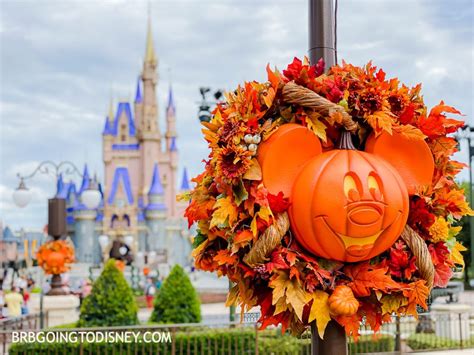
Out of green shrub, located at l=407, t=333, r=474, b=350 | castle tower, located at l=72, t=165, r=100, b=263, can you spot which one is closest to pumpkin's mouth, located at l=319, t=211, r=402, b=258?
green shrub, located at l=407, t=333, r=474, b=350

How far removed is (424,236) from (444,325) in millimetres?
9287

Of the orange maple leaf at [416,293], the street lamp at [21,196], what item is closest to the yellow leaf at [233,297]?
the orange maple leaf at [416,293]

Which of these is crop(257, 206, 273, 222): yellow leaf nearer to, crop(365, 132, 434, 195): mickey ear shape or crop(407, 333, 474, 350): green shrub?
crop(365, 132, 434, 195): mickey ear shape

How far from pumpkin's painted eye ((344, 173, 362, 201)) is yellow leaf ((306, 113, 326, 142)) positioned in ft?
0.79

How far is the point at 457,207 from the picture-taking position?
301cm

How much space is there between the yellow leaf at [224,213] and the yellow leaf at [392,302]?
81cm

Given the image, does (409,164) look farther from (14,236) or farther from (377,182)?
(14,236)

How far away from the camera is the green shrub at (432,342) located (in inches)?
410

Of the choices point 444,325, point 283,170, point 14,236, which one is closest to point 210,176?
point 283,170

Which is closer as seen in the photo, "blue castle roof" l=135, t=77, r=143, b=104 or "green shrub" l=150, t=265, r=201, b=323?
"green shrub" l=150, t=265, r=201, b=323

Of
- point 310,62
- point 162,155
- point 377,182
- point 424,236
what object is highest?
point 162,155

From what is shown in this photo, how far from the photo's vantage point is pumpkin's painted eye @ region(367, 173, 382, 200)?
2738mm

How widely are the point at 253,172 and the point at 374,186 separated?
56 cm

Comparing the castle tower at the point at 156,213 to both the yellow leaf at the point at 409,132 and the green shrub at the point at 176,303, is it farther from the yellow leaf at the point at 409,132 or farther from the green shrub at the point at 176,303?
the yellow leaf at the point at 409,132
